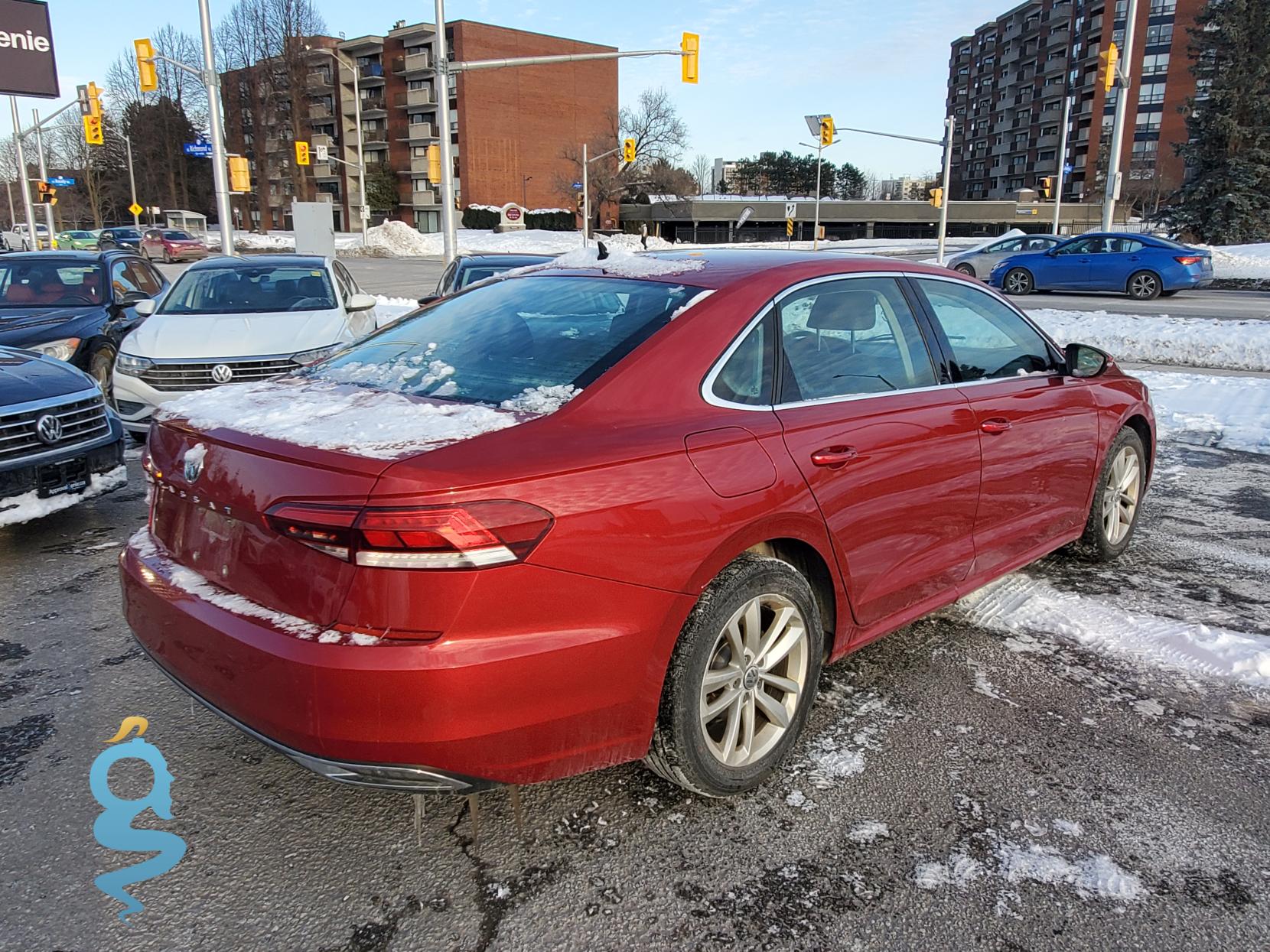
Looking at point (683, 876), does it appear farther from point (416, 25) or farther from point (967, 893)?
point (416, 25)

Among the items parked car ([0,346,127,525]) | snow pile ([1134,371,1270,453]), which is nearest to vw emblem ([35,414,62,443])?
parked car ([0,346,127,525])

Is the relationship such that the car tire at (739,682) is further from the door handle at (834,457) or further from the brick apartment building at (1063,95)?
the brick apartment building at (1063,95)

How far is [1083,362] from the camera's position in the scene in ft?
14.5

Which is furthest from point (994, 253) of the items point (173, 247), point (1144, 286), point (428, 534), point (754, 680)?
point (173, 247)

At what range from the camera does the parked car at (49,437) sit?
16.4 ft

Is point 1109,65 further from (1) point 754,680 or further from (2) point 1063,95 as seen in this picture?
(2) point 1063,95

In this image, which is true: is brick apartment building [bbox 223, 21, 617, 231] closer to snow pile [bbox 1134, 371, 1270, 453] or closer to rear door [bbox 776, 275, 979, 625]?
snow pile [bbox 1134, 371, 1270, 453]

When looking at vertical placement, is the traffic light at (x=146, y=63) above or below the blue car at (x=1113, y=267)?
above

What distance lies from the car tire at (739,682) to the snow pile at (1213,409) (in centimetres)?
663

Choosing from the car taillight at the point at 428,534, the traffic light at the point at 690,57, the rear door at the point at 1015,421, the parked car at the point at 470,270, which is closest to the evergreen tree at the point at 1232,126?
the traffic light at the point at 690,57

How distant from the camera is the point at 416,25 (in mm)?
76312

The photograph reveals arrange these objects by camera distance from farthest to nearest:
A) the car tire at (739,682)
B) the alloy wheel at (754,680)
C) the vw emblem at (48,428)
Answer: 1. the vw emblem at (48,428)
2. the alloy wheel at (754,680)
3. the car tire at (739,682)

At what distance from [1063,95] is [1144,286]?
77389 millimetres

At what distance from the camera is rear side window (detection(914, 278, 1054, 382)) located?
3.79m
